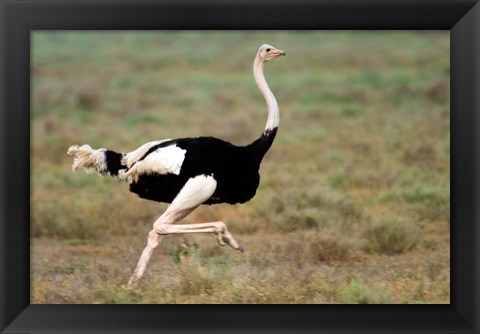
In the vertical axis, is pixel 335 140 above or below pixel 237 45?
below

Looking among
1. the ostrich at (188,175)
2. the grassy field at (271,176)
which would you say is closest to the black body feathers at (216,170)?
the ostrich at (188,175)

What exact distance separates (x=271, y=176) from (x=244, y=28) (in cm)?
894

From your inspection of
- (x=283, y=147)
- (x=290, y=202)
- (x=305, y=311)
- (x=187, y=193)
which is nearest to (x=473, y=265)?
(x=305, y=311)

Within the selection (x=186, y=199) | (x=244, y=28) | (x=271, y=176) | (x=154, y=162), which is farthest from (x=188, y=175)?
(x=271, y=176)

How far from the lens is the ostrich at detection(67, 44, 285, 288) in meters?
8.29

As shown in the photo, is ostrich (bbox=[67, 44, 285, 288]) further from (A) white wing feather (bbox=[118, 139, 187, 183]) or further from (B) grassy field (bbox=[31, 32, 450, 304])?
(B) grassy field (bbox=[31, 32, 450, 304])

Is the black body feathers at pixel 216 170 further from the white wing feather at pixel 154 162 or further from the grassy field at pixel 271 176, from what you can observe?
the grassy field at pixel 271 176

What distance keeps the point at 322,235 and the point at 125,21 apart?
162 inches

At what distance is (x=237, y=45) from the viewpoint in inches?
1556

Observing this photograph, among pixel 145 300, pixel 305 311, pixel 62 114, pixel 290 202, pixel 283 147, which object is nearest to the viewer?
pixel 305 311

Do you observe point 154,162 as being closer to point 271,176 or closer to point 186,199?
point 186,199

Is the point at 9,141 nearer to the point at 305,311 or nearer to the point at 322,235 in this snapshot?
the point at 305,311

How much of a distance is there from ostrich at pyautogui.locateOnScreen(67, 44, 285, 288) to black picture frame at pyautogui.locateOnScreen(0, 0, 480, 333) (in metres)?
1.61

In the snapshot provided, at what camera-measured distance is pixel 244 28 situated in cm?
A: 670
